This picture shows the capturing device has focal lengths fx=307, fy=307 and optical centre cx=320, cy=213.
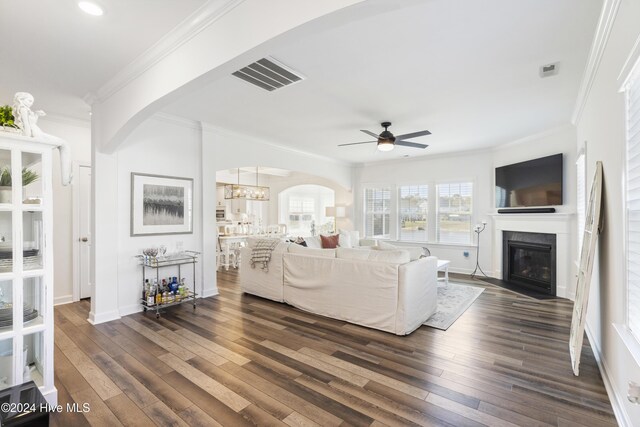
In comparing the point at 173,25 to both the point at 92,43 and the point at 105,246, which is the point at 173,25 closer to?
the point at 92,43

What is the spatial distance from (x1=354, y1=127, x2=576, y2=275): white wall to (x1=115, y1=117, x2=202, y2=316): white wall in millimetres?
4929

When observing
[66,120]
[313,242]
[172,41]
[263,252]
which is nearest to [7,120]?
[172,41]

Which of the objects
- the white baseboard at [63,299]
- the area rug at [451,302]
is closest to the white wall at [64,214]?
the white baseboard at [63,299]

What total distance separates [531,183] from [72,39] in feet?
22.1

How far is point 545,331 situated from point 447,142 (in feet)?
12.3

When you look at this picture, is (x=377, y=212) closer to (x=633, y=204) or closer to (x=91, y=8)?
(x=633, y=204)

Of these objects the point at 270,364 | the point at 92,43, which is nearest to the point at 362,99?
the point at 92,43

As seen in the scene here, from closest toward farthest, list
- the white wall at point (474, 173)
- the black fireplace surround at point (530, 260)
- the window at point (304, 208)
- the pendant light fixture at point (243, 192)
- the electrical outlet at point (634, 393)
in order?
the electrical outlet at point (634, 393) → the white wall at point (474, 173) → the black fireplace surround at point (530, 260) → the pendant light fixture at point (243, 192) → the window at point (304, 208)

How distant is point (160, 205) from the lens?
448 centimetres

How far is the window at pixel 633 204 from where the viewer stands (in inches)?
69.8

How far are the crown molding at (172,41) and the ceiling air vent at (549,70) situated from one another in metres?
2.90

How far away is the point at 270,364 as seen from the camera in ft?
9.07

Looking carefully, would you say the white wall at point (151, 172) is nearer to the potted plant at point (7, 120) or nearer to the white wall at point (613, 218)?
the potted plant at point (7, 120)

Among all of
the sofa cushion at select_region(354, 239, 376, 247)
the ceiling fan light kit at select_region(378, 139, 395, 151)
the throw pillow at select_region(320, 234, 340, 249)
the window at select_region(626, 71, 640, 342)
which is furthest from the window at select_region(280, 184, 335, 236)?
the window at select_region(626, 71, 640, 342)
